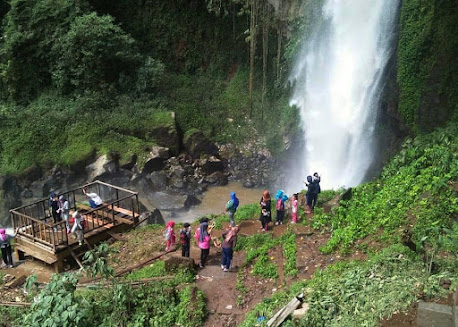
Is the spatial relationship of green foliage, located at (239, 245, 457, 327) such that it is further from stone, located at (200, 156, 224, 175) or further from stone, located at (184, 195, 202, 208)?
stone, located at (200, 156, 224, 175)

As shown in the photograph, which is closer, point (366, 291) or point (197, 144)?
point (366, 291)

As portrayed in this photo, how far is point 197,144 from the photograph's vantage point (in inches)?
883

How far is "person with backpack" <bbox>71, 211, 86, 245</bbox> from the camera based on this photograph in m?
11.9

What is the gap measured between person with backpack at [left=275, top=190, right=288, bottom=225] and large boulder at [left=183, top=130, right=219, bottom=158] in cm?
1040

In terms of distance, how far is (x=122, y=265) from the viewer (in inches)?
447

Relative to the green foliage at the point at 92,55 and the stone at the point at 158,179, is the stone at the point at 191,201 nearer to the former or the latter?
the stone at the point at 158,179

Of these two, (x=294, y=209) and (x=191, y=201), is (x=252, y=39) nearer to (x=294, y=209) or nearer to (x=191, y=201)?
(x=191, y=201)

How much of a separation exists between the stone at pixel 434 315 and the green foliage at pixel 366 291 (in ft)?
1.58

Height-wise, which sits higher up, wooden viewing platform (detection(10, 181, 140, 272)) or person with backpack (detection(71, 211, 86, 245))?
person with backpack (detection(71, 211, 86, 245))

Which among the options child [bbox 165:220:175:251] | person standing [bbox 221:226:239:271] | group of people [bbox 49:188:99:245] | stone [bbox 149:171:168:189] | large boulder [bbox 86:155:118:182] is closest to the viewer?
person standing [bbox 221:226:239:271]

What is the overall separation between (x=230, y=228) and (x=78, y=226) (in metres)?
3.98

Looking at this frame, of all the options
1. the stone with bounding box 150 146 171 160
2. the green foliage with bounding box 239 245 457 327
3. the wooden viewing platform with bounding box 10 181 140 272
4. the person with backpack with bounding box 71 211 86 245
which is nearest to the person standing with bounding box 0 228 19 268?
the wooden viewing platform with bounding box 10 181 140 272

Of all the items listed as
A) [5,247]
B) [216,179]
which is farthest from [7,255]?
[216,179]

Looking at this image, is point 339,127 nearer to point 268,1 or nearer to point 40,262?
point 268,1
